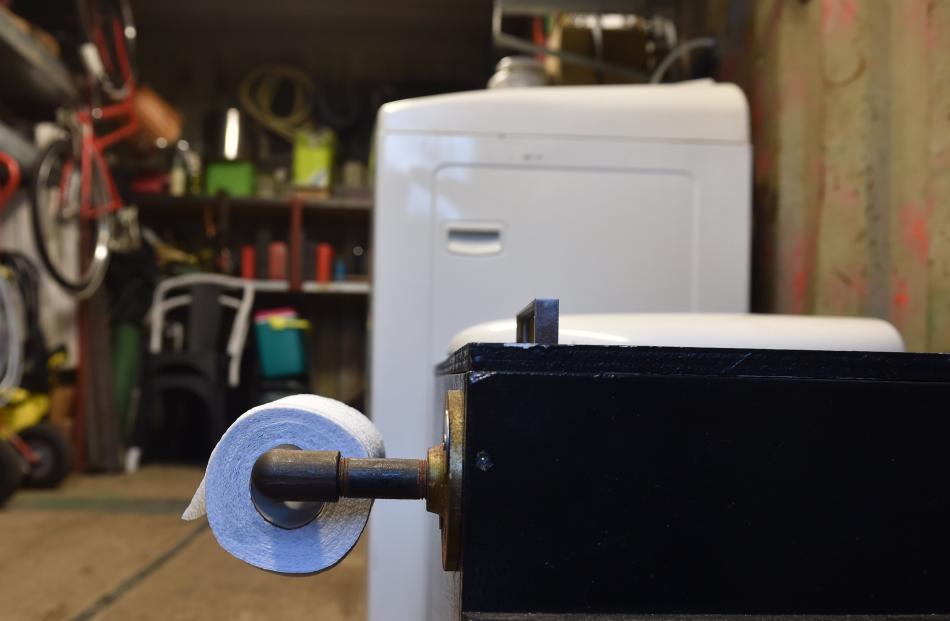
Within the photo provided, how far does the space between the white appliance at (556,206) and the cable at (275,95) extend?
383 centimetres

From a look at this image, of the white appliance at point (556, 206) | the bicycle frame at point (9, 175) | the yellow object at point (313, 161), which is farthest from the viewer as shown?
the yellow object at point (313, 161)

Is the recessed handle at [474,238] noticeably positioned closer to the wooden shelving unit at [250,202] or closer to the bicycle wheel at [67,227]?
the bicycle wheel at [67,227]

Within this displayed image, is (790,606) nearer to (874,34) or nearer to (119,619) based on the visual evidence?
(874,34)

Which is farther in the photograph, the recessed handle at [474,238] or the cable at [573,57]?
the cable at [573,57]

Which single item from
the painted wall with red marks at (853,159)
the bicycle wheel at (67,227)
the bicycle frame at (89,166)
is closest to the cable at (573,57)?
the painted wall with red marks at (853,159)

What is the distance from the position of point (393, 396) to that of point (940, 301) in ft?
2.55

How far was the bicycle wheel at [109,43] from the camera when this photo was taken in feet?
10.9

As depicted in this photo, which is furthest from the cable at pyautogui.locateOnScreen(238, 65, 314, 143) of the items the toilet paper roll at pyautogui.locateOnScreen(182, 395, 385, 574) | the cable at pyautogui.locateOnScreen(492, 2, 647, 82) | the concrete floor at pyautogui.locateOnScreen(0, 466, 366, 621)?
the toilet paper roll at pyautogui.locateOnScreen(182, 395, 385, 574)

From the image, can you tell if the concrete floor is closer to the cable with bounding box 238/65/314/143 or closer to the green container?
the green container

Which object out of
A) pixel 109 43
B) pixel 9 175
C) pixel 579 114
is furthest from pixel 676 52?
pixel 109 43

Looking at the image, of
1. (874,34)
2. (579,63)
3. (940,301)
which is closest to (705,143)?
(874,34)

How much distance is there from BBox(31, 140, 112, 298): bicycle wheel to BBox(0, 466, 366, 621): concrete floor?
959 mm

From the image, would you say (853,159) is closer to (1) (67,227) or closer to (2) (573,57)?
(2) (573,57)

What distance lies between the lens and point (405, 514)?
1.17 m
